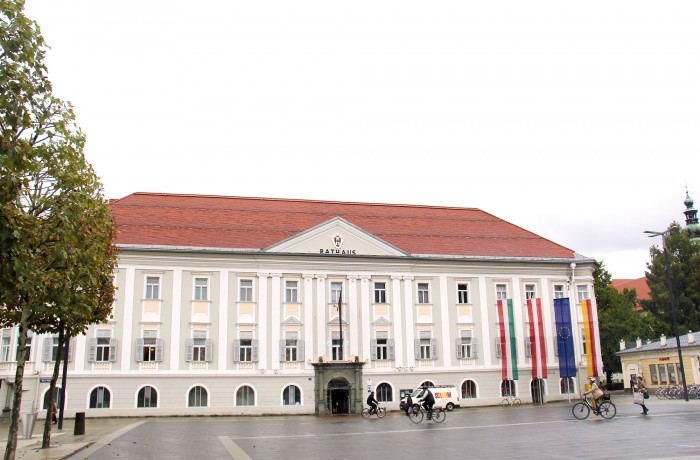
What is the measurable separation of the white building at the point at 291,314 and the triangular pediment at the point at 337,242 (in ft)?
0.27

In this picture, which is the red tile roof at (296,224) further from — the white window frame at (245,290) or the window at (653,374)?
the window at (653,374)

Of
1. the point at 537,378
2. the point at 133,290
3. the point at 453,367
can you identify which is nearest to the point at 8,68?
the point at 133,290

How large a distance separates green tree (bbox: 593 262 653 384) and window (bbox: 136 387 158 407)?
46441 mm

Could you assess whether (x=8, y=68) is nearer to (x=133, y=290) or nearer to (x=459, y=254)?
(x=133, y=290)

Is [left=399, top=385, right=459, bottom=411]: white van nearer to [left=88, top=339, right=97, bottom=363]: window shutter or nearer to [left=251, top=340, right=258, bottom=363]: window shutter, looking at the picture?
[left=251, top=340, right=258, bottom=363]: window shutter

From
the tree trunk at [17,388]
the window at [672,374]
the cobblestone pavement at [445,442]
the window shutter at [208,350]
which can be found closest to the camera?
the tree trunk at [17,388]

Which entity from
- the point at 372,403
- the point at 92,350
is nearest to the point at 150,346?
the point at 92,350

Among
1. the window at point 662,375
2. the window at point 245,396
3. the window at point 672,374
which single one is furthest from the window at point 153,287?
the window at point 662,375

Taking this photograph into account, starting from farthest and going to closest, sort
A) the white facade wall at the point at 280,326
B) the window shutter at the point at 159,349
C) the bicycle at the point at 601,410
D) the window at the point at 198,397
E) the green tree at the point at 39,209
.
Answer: the window shutter at the point at 159,349, the window at the point at 198,397, the white facade wall at the point at 280,326, the bicycle at the point at 601,410, the green tree at the point at 39,209

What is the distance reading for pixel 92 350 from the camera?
43312 mm

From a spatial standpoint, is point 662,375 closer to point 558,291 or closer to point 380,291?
point 558,291

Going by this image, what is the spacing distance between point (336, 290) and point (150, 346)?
1369 cm

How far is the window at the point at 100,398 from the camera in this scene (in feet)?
140

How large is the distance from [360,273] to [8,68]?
1524 inches
